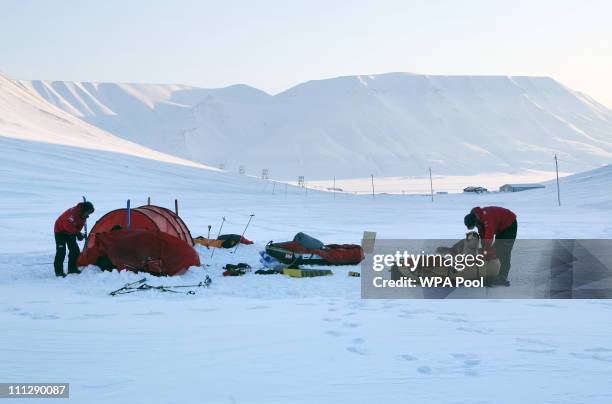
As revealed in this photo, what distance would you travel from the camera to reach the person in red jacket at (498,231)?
35.2ft

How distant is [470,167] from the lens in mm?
165500

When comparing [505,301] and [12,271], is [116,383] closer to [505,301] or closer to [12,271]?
[505,301]

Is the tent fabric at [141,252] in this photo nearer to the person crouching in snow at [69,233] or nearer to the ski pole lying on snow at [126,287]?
the person crouching in snow at [69,233]

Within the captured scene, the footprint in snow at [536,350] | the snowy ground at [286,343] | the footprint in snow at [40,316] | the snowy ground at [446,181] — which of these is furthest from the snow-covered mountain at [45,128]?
the footprint in snow at [536,350]

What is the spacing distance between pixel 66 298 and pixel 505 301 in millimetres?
6046

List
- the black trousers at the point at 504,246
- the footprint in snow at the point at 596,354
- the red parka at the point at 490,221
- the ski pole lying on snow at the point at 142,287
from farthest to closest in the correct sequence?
the black trousers at the point at 504,246 < the ski pole lying on snow at the point at 142,287 < the red parka at the point at 490,221 < the footprint in snow at the point at 596,354

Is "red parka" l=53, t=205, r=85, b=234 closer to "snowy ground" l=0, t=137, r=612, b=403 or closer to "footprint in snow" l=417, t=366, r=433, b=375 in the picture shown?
"snowy ground" l=0, t=137, r=612, b=403

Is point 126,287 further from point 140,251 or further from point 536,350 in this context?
point 536,350

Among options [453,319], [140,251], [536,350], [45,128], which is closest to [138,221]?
Answer: [140,251]

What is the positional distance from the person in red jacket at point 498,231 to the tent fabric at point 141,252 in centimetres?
493

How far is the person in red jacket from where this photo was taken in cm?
1073

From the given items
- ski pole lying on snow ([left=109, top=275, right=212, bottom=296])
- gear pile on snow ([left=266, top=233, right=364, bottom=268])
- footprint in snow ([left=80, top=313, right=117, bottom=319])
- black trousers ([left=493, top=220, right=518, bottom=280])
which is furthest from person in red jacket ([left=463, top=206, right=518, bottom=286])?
footprint in snow ([left=80, top=313, right=117, bottom=319])

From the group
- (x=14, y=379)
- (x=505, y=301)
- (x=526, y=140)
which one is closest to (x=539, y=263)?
(x=505, y=301)

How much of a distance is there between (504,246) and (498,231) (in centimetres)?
31
